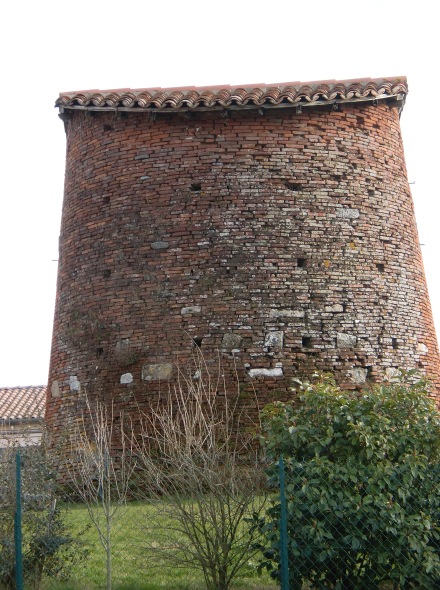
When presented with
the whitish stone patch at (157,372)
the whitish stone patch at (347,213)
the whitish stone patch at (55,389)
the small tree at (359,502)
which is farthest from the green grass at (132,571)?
the whitish stone patch at (347,213)

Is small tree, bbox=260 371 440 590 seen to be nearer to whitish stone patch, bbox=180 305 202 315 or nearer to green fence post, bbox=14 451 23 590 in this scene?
green fence post, bbox=14 451 23 590

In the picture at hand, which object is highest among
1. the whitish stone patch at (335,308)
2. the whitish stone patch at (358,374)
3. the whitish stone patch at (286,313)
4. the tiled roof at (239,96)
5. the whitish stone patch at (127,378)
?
the tiled roof at (239,96)

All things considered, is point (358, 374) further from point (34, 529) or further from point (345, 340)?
point (34, 529)

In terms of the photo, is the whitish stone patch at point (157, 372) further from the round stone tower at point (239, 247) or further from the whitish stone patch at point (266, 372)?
the whitish stone patch at point (266, 372)

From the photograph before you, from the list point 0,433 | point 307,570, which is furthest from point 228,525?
point 0,433

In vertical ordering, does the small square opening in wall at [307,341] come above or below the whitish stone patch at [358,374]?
above

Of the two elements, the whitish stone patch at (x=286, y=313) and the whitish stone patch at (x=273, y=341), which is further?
the whitish stone patch at (x=286, y=313)

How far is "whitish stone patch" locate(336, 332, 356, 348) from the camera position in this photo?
1159 centimetres

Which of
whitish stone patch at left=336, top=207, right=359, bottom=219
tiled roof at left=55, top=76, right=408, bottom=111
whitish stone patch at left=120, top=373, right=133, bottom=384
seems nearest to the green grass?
whitish stone patch at left=120, top=373, right=133, bottom=384

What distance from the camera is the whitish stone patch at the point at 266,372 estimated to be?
11.3 m

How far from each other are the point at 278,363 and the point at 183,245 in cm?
206

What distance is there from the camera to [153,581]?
813 cm

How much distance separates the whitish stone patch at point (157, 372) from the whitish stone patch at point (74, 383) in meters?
1.17

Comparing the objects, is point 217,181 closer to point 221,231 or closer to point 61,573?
point 221,231
